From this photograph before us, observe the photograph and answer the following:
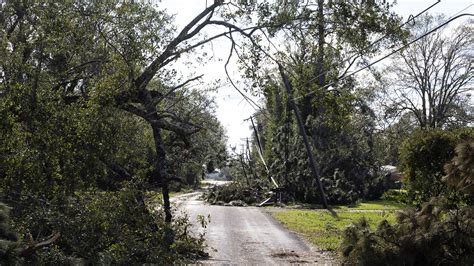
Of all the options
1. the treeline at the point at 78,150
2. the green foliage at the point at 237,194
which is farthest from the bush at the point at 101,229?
the green foliage at the point at 237,194

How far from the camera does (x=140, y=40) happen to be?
37.6 feet

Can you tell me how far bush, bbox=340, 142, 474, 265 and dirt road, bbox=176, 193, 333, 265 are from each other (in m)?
2.66

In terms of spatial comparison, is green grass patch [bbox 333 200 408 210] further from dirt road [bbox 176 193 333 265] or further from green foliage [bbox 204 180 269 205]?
dirt road [bbox 176 193 333 265]

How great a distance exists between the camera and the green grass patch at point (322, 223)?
670 inches

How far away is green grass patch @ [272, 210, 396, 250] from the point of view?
55.8ft

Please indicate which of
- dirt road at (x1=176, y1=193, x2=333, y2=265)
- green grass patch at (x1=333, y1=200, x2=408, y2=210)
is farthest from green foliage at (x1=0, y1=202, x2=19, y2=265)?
green grass patch at (x1=333, y1=200, x2=408, y2=210)

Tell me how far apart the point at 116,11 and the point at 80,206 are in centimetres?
550

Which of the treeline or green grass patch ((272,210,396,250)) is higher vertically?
the treeline

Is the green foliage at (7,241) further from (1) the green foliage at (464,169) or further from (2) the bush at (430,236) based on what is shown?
(1) the green foliage at (464,169)

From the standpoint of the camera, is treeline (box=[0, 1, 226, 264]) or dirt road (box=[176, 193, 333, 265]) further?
dirt road (box=[176, 193, 333, 265])

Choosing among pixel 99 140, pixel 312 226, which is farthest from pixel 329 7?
pixel 312 226

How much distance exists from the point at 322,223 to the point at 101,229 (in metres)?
15.8

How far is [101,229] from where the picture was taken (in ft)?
25.1

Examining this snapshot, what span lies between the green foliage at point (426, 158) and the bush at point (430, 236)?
5558 mm
